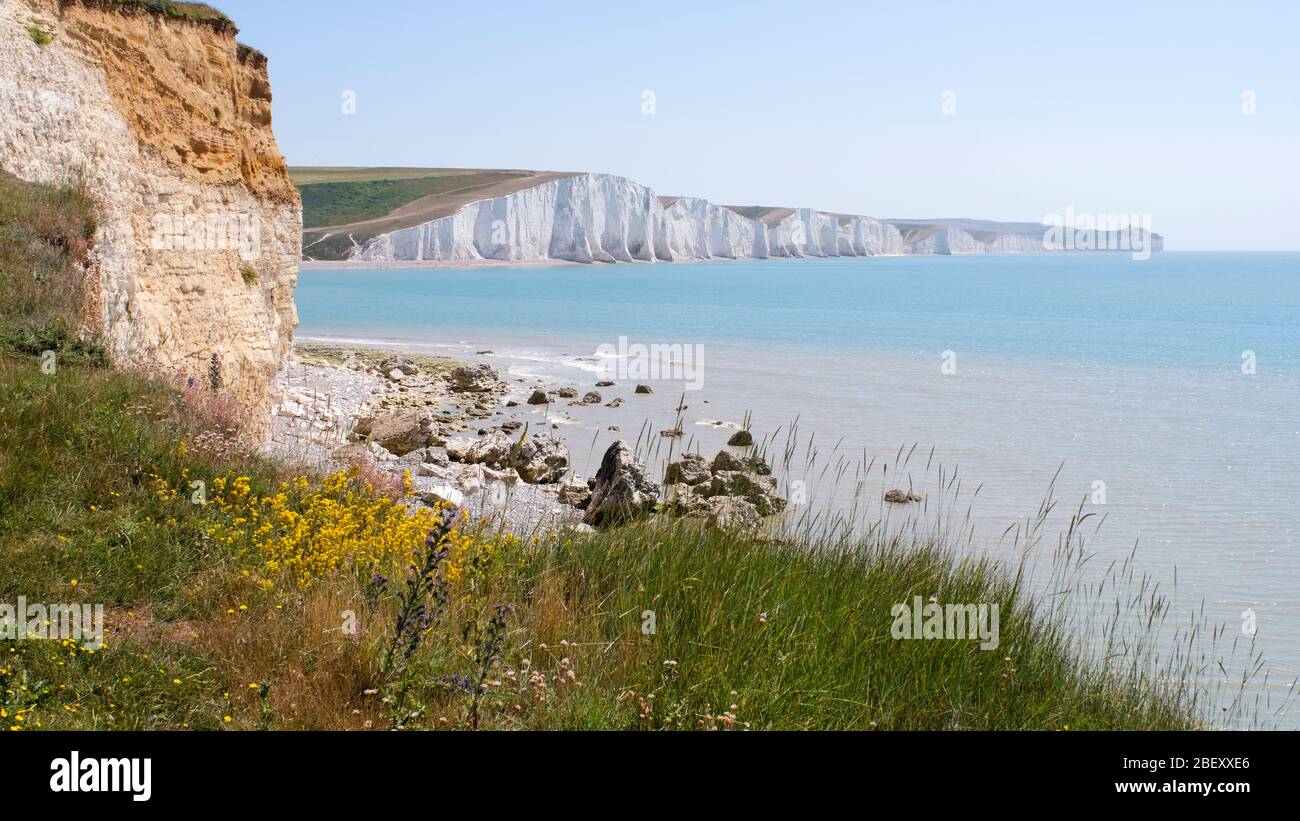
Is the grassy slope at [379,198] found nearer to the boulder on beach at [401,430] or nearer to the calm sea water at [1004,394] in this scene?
the calm sea water at [1004,394]

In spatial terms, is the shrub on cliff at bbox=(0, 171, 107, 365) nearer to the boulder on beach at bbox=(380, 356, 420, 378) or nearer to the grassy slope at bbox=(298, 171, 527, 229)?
the boulder on beach at bbox=(380, 356, 420, 378)

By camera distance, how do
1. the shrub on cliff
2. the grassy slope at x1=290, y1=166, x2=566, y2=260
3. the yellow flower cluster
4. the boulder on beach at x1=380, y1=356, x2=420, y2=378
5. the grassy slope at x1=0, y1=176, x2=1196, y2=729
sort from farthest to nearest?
the grassy slope at x1=290, y1=166, x2=566, y2=260 < the boulder on beach at x1=380, y1=356, x2=420, y2=378 < the shrub on cliff < the yellow flower cluster < the grassy slope at x1=0, y1=176, x2=1196, y2=729

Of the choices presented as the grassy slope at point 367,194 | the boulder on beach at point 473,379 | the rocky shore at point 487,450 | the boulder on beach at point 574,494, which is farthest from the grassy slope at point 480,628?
the grassy slope at point 367,194

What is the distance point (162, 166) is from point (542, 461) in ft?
24.8

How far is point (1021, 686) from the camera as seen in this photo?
211 inches

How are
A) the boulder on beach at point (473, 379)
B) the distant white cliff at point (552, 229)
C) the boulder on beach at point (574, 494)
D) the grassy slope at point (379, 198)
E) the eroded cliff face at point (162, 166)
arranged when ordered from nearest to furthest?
the eroded cliff face at point (162, 166) → the boulder on beach at point (574, 494) → the boulder on beach at point (473, 379) → the distant white cliff at point (552, 229) → the grassy slope at point (379, 198)

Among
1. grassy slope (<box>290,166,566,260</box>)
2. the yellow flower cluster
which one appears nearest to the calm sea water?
the yellow flower cluster

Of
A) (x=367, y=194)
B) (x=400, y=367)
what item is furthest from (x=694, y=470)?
(x=367, y=194)

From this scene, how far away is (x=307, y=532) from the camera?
5.86 metres

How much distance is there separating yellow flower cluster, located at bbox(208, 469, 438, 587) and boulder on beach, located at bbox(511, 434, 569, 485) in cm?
886

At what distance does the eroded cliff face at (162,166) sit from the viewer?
1139cm

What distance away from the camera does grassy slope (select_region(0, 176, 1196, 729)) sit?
→ 399 centimetres

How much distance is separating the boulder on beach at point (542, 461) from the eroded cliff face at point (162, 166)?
433cm
